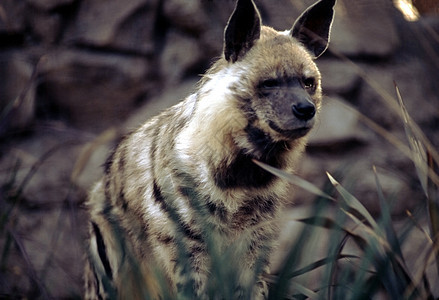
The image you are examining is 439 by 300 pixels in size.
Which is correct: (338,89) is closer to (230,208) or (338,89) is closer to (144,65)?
(144,65)

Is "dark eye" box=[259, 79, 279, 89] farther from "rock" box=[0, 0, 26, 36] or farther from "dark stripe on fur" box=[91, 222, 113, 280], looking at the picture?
"rock" box=[0, 0, 26, 36]

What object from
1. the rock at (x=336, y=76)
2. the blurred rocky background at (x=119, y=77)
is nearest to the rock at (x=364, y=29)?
the blurred rocky background at (x=119, y=77)

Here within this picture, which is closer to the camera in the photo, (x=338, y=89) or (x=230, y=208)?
(x=230, y=208)

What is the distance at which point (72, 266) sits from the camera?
15.8 ft

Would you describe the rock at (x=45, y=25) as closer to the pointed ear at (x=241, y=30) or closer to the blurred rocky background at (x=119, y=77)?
the blurred rocky background at (x=119, y=77)

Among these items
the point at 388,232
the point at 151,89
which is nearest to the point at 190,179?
the point at 388,232

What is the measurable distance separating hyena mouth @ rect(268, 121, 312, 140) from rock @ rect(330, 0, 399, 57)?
7.46 feet

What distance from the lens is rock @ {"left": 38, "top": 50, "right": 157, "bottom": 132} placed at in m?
4.79

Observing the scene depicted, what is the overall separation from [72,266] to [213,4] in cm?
218

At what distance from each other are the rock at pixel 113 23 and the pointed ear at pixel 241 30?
6.41 ft

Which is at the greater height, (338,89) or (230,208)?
(230,208)

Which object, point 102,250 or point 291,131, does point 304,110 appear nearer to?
point 291,131

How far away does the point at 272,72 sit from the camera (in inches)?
112

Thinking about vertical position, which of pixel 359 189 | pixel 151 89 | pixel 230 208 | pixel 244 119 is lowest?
pixel 359 189
